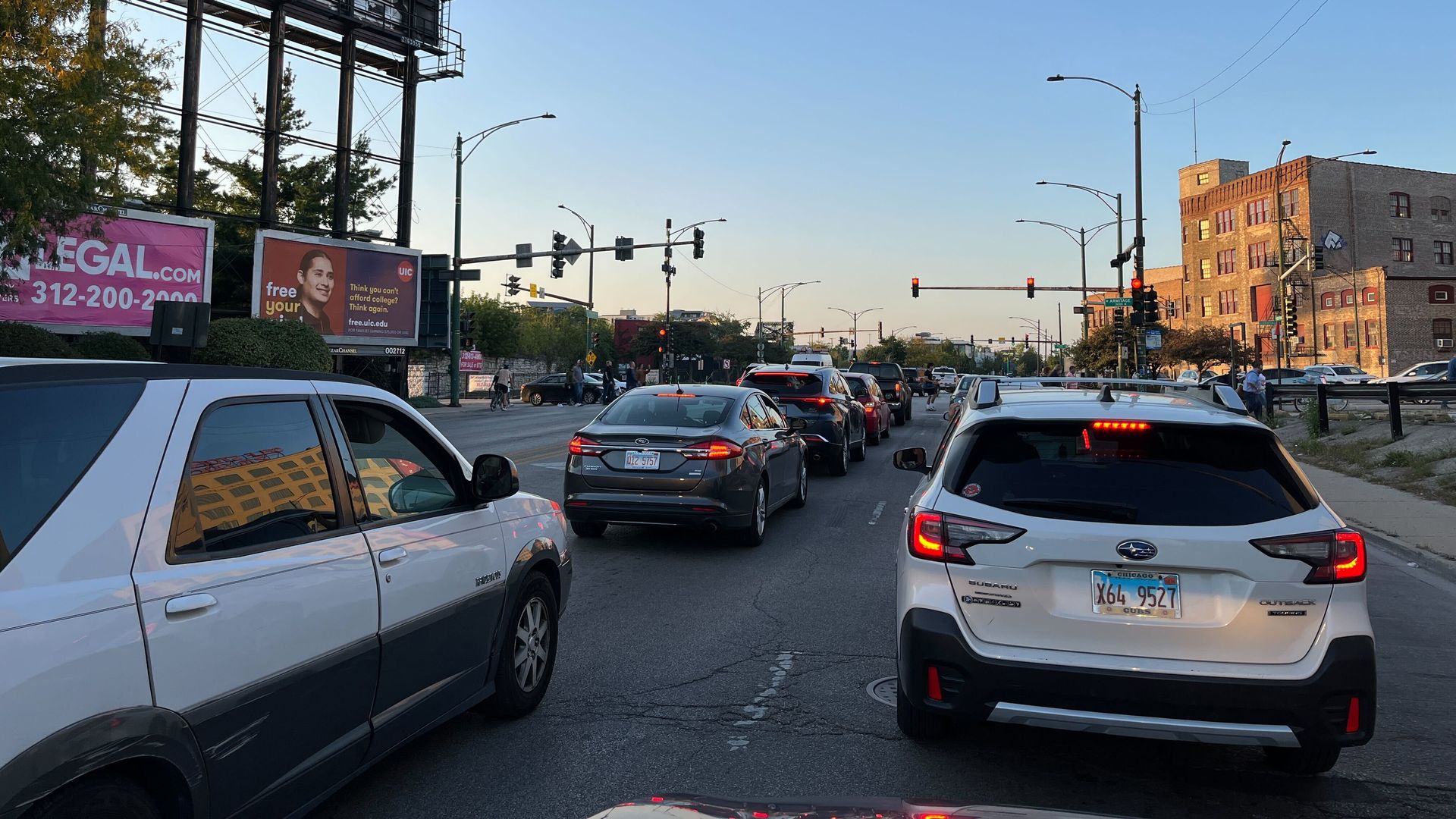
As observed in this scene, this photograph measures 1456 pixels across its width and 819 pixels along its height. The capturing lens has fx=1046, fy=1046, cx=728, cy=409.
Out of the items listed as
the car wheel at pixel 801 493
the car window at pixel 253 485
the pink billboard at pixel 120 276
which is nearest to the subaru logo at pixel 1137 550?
the car window at pixel 253 485

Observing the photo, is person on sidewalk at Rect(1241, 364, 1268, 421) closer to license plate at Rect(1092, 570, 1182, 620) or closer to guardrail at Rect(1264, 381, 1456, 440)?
guardrail at Rect(1264, 381, 1456, 440)

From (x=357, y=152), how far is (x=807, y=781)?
43070 millimetres

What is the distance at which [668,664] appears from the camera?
6.16m

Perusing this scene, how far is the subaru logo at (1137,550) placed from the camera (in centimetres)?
407

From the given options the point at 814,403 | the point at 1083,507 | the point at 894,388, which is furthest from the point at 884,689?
the point at 894,388

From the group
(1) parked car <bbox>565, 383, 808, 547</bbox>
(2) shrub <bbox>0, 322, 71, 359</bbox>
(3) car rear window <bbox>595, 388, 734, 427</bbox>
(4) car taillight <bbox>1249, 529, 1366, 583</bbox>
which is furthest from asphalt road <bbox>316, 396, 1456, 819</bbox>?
(2) shrub <bbox>0, 322, 71, 359</bbox>

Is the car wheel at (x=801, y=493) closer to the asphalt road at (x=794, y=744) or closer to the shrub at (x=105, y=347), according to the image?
the asphalt road at (x=794, y=744)

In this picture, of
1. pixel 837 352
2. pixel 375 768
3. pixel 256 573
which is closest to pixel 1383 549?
pixel 375 768

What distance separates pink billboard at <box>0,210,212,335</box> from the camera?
95.1ft

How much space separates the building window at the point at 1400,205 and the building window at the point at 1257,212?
8615 millimetres

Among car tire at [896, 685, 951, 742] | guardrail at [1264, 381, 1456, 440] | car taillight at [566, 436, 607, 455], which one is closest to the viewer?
car tire at [896, 685, 951, 742]

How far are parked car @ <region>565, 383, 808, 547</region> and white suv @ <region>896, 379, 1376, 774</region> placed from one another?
5.12 m

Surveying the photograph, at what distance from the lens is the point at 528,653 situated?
5238 mm

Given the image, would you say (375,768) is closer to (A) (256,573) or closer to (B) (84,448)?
(A) (256,573)
